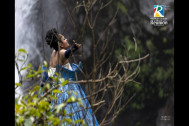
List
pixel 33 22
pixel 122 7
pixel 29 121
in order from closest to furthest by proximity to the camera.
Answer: pixel 29 121 < pixel 33 22 < pixel 122 7

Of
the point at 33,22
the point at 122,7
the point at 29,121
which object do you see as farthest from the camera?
the point at 122,7

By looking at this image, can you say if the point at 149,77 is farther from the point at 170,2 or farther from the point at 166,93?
the point at 170,2

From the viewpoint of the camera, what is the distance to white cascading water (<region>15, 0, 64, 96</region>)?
17.1ft

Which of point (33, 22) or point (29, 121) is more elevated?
point (33, 22)

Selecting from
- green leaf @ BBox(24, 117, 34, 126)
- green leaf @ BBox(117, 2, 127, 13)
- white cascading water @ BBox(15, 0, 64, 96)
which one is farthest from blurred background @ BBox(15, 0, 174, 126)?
green leaf @ BBox(24, 117, 34, 126)

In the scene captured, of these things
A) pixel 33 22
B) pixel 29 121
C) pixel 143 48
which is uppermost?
pixel 33 22

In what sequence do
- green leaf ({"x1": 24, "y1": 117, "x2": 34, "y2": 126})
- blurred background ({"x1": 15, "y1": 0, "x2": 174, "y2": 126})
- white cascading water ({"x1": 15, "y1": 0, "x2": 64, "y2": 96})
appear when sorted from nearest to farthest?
1. green leaf ({"x1": 24, "y1": 117, "x2": 34, "y2": 126})
2. white cascading water ({"x1": 15, "y1": 0, "x2": 64, "y2": 96})
3. blurred background ({"x1": 15, "y1": 0, "x2": 174, "y2": 126})

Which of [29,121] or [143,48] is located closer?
[29,121]

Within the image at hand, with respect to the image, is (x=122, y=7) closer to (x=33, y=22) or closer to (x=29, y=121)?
(x=33, y=22)

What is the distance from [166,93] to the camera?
559 cm

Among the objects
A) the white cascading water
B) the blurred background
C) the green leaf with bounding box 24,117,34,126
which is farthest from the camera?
the blurred background

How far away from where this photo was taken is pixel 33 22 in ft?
17.3

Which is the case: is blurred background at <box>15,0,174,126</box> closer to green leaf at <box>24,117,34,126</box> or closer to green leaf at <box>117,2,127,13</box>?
green leaf at <box>117,2,127,13</box>

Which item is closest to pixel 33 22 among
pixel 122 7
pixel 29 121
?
pixel 122 7
